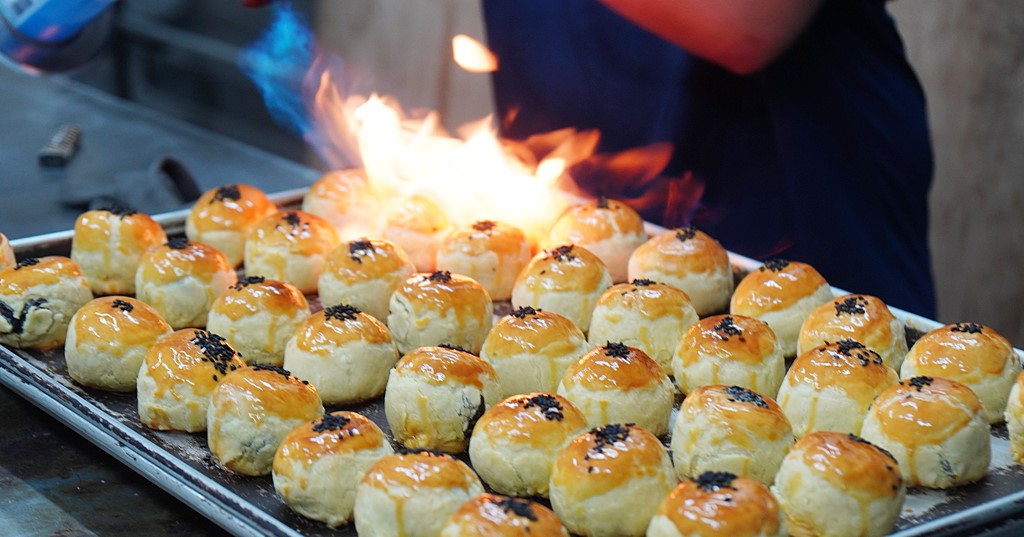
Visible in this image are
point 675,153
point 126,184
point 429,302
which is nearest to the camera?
point 429,302

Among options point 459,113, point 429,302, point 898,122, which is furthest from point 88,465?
point 459,113

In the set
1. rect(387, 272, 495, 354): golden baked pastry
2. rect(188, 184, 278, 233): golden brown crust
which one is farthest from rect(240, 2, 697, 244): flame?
rect(387, 272, 495, 354): golden baked pastry

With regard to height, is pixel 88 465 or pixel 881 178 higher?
pixel 881 178

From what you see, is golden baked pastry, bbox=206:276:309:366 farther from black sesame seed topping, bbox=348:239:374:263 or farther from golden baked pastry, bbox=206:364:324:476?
golden baked pastry, bbox=206:364:324:476

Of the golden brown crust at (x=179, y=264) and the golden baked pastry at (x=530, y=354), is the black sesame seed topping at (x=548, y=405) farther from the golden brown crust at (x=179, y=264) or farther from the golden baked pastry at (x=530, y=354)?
the golden brown crust at (x=179, y=264)

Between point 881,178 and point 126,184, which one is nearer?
point 881,178

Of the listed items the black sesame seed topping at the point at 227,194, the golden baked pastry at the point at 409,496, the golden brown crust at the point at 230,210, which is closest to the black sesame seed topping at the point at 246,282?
the golden brown crust at the point at 230,210

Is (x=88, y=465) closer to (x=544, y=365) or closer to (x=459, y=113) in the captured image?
(x=544, y=365)

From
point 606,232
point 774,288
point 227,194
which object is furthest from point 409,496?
point 227,194
